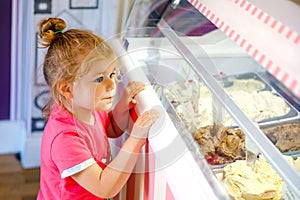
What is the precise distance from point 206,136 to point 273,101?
1.03 feet

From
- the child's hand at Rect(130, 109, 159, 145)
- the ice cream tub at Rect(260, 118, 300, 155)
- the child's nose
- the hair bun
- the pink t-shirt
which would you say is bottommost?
the pink t-shirt

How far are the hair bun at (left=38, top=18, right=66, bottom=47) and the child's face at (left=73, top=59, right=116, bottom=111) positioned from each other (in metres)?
0.15

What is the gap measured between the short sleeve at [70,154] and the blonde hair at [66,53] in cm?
12

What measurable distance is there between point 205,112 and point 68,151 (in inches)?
14.7

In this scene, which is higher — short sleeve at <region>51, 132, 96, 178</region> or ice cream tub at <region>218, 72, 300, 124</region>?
ice cream tub at <region>218, 72, 300, 124</region>

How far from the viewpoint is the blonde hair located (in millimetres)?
1537

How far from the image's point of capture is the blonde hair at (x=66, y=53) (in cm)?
154

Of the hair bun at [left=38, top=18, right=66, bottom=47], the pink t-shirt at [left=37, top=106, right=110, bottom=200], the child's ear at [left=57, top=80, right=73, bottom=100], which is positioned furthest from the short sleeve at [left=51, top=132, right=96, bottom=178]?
the hair bun at [left=38, top=18, right=66, bottom=47]

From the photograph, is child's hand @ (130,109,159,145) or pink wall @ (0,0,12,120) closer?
child's hand @ (130,109,159,145)

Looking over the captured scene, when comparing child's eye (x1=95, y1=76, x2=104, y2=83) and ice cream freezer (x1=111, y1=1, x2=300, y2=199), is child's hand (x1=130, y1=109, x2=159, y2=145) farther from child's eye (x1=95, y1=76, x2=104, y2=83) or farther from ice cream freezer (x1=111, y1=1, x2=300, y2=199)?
child's eye (x1=95, y1=76, x2=104, y2=83)

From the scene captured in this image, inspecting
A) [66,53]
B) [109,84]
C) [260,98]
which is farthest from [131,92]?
[260,98]

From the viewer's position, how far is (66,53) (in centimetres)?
154

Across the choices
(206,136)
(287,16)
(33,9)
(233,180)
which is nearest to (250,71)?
(206,136)

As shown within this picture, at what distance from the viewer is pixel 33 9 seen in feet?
8.76
